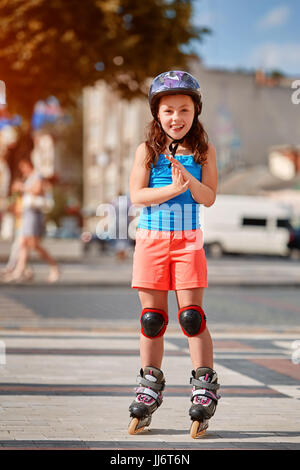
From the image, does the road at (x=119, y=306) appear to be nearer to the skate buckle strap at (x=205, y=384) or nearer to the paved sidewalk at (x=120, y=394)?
the paved sidewalk at (x=120, y=394)

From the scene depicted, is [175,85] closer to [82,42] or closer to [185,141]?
[185,141]

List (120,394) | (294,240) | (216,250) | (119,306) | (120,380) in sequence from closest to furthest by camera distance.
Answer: (120,394)
(120,380)
(119,306)
(294,240)
(216,250)

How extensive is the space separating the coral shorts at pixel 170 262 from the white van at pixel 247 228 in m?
30.7

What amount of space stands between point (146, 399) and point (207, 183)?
105 cm

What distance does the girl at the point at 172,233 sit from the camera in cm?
429

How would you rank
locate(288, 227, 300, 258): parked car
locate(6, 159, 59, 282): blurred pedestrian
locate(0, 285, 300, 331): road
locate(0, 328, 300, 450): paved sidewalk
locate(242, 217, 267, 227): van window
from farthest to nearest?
locate(242, 217, 267, 227): van window, locate(288, 227, 300, 258): parked car, locate(6, 159, 59, 282): blurred pedestrian, locate(0, 285, 300, 331): road, locate(0, 328, 300, 450): paved sidewalk

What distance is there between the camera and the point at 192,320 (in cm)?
427

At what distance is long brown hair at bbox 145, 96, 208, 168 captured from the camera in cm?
438

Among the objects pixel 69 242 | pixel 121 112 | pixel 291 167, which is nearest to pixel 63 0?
pixel 69 242

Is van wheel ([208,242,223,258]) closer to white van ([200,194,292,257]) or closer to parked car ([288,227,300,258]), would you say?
white van ([200,194,292,257])

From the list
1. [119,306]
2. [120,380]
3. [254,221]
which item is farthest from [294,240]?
[120,380]

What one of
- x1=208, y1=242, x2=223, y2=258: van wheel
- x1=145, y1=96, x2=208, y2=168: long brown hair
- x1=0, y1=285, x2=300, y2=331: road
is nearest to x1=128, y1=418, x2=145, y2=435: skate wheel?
x1=145, y1=96, x2=208, y2=168: long brown hair

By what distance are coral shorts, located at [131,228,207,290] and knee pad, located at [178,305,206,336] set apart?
0.11 meters

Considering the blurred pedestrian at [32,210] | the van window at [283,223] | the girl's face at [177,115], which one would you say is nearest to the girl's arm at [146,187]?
the girl's face at [177,115]
